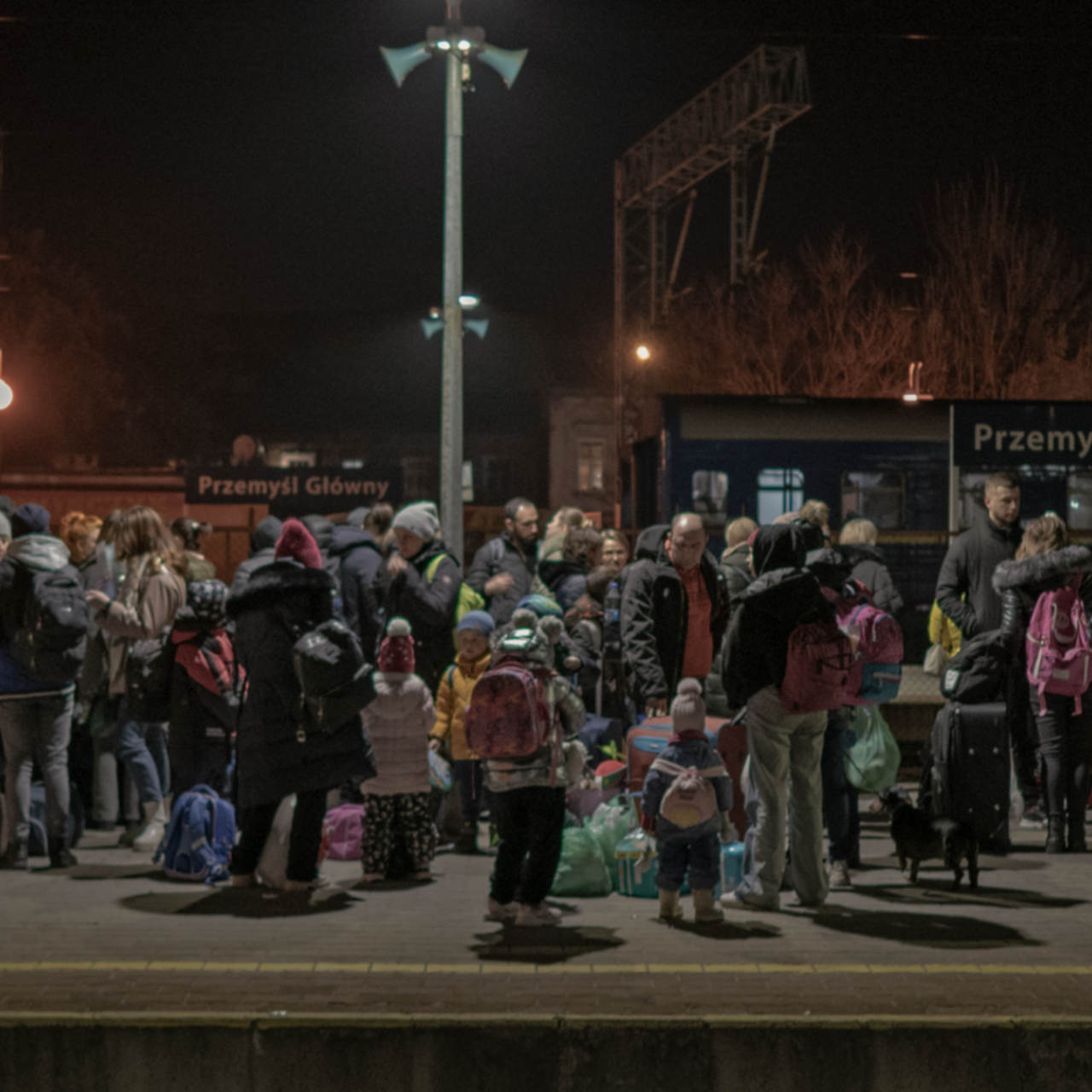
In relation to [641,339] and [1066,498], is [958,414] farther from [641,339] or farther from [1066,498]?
[641,339]

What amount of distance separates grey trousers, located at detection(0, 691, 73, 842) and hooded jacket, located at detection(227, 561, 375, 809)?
4.33ft

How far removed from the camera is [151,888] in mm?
7078

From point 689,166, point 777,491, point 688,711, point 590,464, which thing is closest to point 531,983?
point 688,711

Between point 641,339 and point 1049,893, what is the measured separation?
3545 centimetres

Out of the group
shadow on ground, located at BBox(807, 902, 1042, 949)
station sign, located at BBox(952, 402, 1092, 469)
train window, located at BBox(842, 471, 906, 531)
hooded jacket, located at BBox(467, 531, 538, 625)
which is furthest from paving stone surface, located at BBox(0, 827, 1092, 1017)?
train window, located at BBox(842, 471, 906, 531)

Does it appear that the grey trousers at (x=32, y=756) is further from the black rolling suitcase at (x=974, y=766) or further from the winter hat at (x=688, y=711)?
the black rolling suitcase at (x=974, y=766)

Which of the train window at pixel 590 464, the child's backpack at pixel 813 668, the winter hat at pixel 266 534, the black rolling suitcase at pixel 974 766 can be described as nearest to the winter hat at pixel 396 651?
the winter hat at pixel 266 534

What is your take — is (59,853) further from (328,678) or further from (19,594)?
(328,678)

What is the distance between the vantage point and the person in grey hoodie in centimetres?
751

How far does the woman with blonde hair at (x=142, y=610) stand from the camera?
7945 millimetres

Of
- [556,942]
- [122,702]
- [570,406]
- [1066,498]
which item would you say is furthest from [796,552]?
[570,406]

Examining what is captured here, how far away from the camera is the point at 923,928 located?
6.18m

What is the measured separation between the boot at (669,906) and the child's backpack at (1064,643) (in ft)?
9.89

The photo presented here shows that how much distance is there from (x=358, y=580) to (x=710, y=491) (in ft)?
23.3
